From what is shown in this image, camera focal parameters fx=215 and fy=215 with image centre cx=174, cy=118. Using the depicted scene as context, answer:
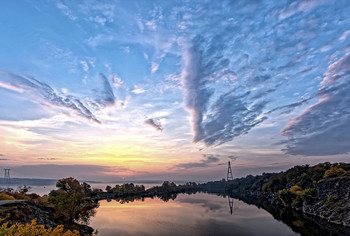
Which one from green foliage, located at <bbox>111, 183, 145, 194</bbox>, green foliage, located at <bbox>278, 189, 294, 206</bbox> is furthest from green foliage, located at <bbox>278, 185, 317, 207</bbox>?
green foliage, located at <bbox>111, 183, 145, 194</bbox>

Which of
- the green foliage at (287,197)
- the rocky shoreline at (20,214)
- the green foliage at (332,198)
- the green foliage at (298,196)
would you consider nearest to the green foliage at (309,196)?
the green foliage at (298,196)

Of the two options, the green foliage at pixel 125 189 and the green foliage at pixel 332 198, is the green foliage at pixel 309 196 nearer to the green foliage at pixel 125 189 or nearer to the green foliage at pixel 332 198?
the green foliage at pixel 332 198

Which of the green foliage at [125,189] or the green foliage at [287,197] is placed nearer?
the green foliage at [287,197]

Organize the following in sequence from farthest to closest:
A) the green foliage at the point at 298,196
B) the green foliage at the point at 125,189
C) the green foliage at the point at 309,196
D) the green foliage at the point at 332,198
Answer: the green foliage at the point at 125,189, the green foliage at the point at 298,196, the green foliage at the point at 309,196, the green foliage at the point at 332,198

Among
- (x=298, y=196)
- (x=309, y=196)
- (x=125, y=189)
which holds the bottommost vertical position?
(x=309, y=196)

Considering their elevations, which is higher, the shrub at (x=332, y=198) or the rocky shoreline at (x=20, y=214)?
the shrub at (x=332, y=198)

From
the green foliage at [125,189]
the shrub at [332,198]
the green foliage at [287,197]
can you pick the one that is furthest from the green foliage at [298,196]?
the green foliage at [125,189]

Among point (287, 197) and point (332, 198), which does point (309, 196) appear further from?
point (287, 197)

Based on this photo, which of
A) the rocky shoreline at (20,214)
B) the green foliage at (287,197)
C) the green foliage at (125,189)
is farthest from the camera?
the green foliage at (125,189)

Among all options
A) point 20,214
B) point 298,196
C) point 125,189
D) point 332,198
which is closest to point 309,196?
point 298,196

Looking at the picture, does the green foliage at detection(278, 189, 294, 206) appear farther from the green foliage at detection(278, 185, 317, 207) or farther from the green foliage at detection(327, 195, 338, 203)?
the green foliage at detection(327, 195, 338, 203)

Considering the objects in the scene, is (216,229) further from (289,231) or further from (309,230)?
(309,230)

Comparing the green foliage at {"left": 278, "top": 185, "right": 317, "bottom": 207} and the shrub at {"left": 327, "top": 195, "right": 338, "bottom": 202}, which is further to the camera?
the green foliage at {"left": 278, "top": 185, "right": 317, "bottom": 207}

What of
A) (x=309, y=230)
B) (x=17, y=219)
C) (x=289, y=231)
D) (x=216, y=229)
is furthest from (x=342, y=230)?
(x=17, y=219)
